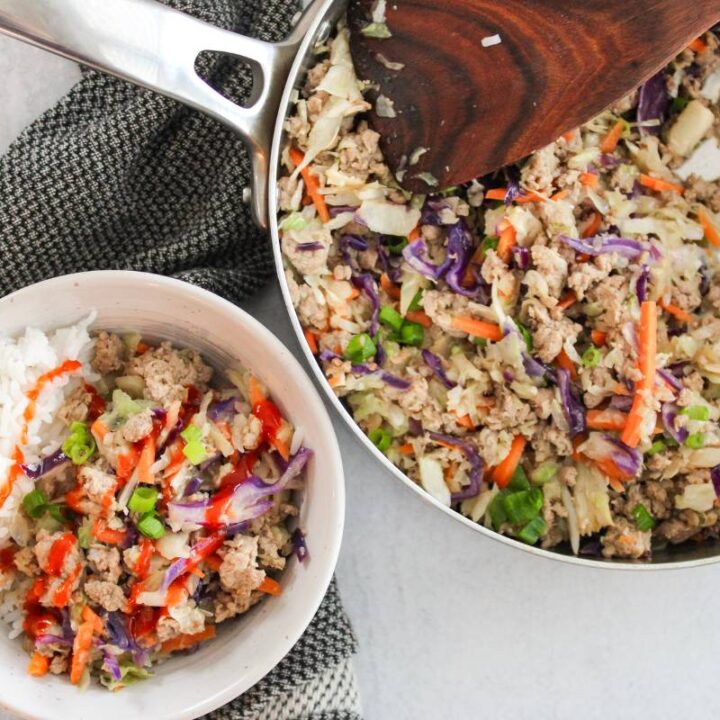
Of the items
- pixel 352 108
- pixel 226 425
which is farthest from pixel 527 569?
pixel 352 108

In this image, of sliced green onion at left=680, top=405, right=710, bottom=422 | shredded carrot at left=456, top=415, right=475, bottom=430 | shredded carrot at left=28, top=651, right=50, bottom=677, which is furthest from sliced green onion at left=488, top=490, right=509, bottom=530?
shredded carrot at left=28, top=651, right=50, bottom=677

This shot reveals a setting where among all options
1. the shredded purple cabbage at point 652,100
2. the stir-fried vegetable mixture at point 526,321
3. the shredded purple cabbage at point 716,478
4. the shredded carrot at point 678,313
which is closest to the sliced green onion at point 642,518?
the stir-fried vegetable mixture at point 526,321

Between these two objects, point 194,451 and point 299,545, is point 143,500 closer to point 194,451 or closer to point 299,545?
point 194,451

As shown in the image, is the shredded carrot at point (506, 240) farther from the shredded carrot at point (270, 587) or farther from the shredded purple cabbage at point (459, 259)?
the shredded carrot at point (270, 587)

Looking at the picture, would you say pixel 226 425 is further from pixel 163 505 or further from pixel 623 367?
pixel 623 367

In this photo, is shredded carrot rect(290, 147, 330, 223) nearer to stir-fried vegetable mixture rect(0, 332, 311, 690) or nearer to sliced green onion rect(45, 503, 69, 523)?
stir-fried vegetable mixture rect(0, 332, 311, 690)
